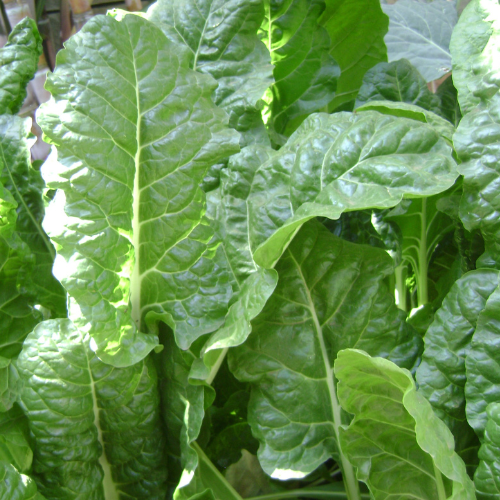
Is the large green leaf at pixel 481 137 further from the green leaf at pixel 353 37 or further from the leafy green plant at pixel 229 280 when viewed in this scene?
the green leaf at pixel 353 37

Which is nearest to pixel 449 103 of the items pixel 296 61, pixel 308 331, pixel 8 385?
pixel 296 61

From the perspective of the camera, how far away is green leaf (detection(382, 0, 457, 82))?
3.06 feet

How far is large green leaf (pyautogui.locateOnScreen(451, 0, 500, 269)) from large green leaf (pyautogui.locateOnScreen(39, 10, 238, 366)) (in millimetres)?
230

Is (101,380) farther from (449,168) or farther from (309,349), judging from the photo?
(449,168)

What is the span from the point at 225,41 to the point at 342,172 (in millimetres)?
268

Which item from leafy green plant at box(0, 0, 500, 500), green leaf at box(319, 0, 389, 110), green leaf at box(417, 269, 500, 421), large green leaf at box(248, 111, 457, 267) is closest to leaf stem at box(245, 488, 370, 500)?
leafy green plant at box(0, 0, 500, 500)

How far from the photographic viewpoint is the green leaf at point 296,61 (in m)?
0.77

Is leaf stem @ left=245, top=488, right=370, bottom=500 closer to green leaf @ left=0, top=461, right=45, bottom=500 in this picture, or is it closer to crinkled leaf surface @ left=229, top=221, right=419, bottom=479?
crinkled leaf surface @ left=229, top=221, right=419, bottom=479

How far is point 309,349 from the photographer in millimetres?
628

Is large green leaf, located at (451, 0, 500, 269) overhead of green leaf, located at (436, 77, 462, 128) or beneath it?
overhead

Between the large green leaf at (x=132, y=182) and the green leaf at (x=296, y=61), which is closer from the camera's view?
the large green leaf at (x=132, y=182)

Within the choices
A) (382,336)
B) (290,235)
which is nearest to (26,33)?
(290,235)

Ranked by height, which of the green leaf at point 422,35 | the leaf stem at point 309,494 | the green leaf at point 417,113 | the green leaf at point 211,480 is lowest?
the leaf stem at point 309,494

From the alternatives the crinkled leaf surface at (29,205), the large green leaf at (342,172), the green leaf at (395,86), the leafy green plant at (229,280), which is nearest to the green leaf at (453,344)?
the leafy green plant at (229,280)
